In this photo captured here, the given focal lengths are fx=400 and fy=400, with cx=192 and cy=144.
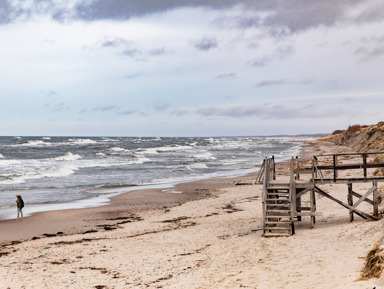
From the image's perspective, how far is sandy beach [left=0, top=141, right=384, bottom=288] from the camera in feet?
33.9

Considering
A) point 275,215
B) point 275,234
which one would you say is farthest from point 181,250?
point 275,215

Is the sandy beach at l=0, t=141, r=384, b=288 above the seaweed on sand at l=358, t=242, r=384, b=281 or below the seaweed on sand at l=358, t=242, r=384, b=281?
below

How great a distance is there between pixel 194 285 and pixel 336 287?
3.40m

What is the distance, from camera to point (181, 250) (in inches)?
536

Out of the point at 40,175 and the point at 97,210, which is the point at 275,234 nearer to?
the point at 97,210

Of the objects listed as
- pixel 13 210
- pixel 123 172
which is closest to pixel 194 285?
pixel 13 210

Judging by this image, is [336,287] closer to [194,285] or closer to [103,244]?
[194,285]

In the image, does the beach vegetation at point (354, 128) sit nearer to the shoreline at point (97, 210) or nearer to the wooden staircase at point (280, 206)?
the shoreline at point (97, 210)

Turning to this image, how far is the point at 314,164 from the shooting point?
16984 mm

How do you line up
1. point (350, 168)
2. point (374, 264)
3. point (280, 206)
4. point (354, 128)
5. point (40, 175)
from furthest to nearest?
point (354, 128) → point (40, 175) → point (350, 168) → point (280, 206) → point (374, 264)

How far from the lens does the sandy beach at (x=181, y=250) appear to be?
1034 centimetres

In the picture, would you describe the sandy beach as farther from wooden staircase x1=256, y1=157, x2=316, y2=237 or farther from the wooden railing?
the wooden railing

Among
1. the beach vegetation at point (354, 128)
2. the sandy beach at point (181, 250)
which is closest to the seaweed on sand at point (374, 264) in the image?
the sandy beach at point (181, 250)

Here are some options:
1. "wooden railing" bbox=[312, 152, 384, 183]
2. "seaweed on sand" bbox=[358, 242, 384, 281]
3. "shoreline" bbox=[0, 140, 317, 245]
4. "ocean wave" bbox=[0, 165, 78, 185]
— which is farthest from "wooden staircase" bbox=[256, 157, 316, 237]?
"ocean wave" bbox=[0, 165, 78, 185]
